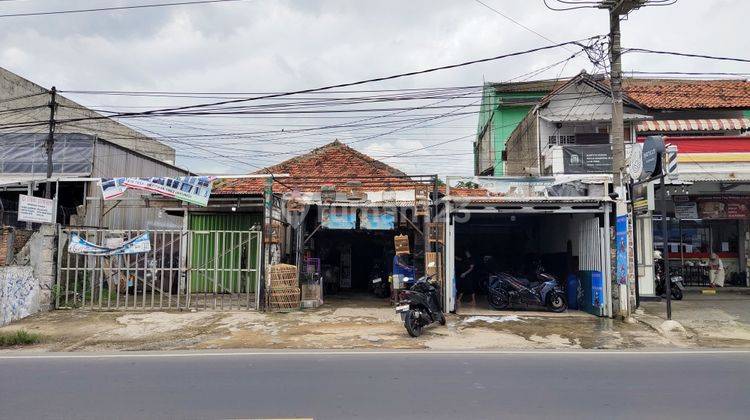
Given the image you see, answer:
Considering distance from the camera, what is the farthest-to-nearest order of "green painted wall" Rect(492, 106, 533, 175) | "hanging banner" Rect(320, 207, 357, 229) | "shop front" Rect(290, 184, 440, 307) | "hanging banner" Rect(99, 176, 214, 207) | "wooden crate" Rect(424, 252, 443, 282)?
"green painted wall" Rect(492, 106, 533, 175) < "hanging banner" Rect(320, 207, 357, 229) < "shop front" Rect(290, 184, 440, 307) < "hanging banner" Rect(99, 176, 214, 207) < "wooden crate" Rect(424, 252, 443, 282)

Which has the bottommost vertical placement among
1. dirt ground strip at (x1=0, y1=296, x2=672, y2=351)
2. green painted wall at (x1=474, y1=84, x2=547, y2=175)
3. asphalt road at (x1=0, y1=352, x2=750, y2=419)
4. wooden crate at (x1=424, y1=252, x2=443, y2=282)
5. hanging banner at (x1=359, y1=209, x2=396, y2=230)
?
dirt ground strip at (x1=0, y1=296, x2=672, y2=351)

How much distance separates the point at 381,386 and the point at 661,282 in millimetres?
12378

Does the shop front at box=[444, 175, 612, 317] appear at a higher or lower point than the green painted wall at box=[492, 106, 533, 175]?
lower

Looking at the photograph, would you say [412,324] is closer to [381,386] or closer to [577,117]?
[381,386]

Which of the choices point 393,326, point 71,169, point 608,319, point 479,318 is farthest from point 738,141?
point 71,169

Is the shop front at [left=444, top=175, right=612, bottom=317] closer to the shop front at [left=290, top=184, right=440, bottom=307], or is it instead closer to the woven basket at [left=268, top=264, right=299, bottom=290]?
the shop front at [left=290, top=184, right=440, bottom=307]

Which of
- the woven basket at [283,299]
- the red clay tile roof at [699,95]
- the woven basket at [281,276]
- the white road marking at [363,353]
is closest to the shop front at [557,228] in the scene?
the white road marking at [363,353]

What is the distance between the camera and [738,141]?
14.9 metres

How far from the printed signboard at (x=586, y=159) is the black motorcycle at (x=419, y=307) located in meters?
8.61

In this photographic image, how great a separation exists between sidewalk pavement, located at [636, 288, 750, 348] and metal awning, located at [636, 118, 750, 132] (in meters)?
5.42

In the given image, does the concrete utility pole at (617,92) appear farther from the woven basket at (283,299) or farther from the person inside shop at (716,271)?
the woven basket at (283,299)

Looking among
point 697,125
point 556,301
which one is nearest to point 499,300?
point 556,301

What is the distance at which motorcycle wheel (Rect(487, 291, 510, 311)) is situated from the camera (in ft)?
43.7

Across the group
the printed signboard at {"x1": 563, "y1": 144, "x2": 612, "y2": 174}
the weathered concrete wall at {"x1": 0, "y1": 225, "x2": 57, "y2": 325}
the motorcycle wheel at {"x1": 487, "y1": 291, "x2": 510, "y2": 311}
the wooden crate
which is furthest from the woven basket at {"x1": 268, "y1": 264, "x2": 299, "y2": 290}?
the printed signboard at {"x1": 563, "y1": 144, "x2": 612, "y2": 174}
